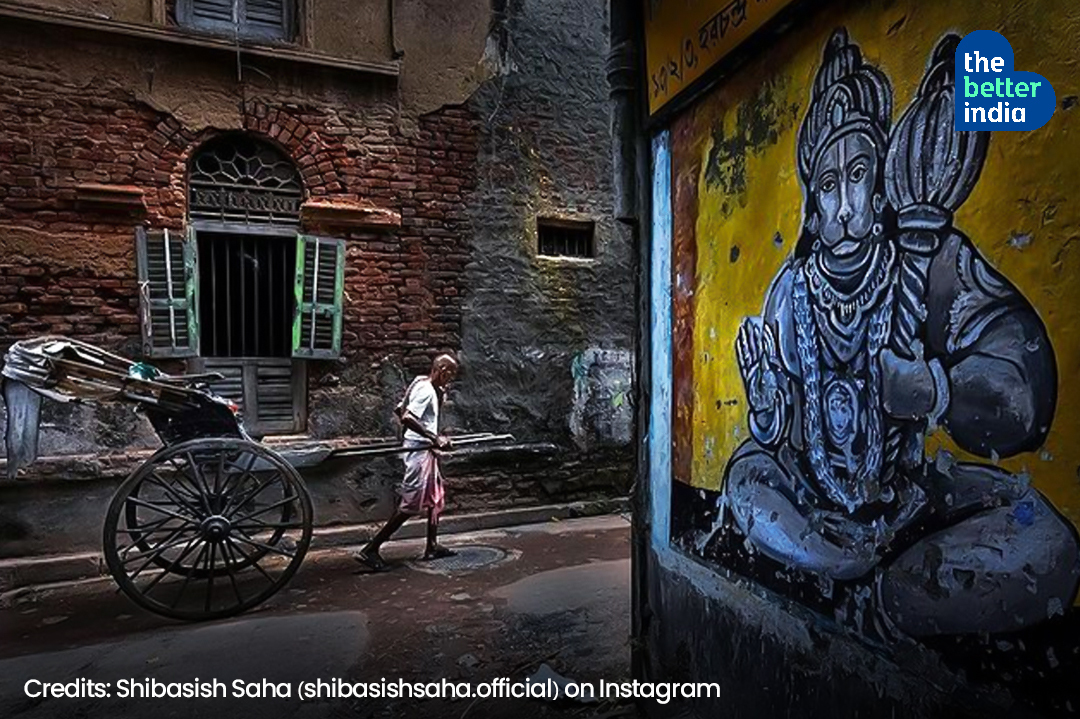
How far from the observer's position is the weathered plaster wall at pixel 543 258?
7141 millimetres

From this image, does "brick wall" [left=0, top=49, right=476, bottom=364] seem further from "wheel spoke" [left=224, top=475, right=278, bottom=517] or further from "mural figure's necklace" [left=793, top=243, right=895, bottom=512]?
"mural figure's necklace" [left=793, top=243, right=895, bottom=512]

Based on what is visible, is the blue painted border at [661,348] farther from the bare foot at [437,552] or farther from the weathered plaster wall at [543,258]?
the weathered plaster wall at [543,258]

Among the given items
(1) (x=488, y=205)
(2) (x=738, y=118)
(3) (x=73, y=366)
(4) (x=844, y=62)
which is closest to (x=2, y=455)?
(3) (x=73, y=366)

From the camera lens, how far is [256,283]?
641 cm

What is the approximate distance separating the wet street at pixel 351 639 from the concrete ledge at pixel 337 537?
24 centimetres

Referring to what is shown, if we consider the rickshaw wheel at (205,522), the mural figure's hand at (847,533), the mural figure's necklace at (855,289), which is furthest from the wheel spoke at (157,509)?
the mural figure's necklace at (855,289)

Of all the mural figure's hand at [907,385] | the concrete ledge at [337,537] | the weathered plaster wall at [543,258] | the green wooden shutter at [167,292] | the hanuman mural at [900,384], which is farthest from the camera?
the weathered plaster wall at [543,258]

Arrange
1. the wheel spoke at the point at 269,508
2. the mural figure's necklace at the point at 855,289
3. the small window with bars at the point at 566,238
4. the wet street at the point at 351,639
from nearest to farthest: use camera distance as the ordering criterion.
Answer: the mural figure's necklace at the point at 855,289, the wet street at the point at 351,639, the wheel spoke at the point at 269,508, the small window with bars at the point at 566,238

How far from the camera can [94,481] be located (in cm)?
560

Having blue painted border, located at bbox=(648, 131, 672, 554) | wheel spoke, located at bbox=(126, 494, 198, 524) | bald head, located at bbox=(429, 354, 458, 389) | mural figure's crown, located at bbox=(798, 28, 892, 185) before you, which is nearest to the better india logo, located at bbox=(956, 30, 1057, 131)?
mural figure's crown, located at bbox=(798, 28, 892, 185)

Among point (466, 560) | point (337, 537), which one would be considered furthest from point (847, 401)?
point (337, 537)

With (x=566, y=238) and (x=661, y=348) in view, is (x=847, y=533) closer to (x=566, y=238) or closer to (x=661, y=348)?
Answer: (x=661, y=348)

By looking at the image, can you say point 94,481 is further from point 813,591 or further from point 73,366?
point 813,591

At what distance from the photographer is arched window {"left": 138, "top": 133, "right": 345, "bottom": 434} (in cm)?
611
